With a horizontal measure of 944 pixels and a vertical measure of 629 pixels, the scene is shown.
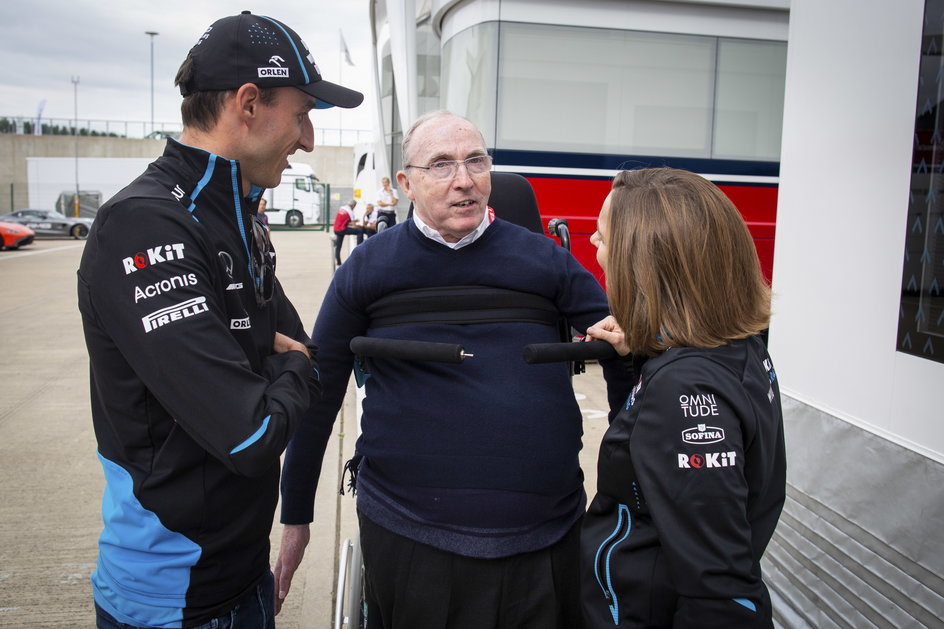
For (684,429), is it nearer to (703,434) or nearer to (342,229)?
(703,434)

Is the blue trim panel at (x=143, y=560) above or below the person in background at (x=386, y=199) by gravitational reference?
below

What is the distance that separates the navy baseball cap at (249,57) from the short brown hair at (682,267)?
2.41 ft

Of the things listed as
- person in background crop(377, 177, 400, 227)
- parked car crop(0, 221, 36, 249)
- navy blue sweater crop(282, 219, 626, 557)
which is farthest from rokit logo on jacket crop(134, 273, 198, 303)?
parked car crop(0, 221, 36, 249)

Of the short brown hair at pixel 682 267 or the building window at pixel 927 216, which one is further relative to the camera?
the building window at pixel 927 216

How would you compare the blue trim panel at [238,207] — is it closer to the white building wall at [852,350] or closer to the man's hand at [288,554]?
the man's hand at [288,554]

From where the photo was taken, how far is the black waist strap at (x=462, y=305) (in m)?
1.88

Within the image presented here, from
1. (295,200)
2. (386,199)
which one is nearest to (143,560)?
(386,199)

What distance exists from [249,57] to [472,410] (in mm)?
916

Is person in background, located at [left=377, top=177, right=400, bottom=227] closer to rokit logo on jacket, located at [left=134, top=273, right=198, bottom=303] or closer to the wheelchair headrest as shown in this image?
the wheelchair headrest

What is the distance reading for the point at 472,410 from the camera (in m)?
1.82


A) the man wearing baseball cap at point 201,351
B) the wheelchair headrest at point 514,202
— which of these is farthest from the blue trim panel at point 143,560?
the wheelchair headrest at point 514,202

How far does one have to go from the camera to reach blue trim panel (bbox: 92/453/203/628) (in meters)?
1.44

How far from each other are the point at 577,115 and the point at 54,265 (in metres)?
14.6

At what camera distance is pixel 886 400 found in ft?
7.04
